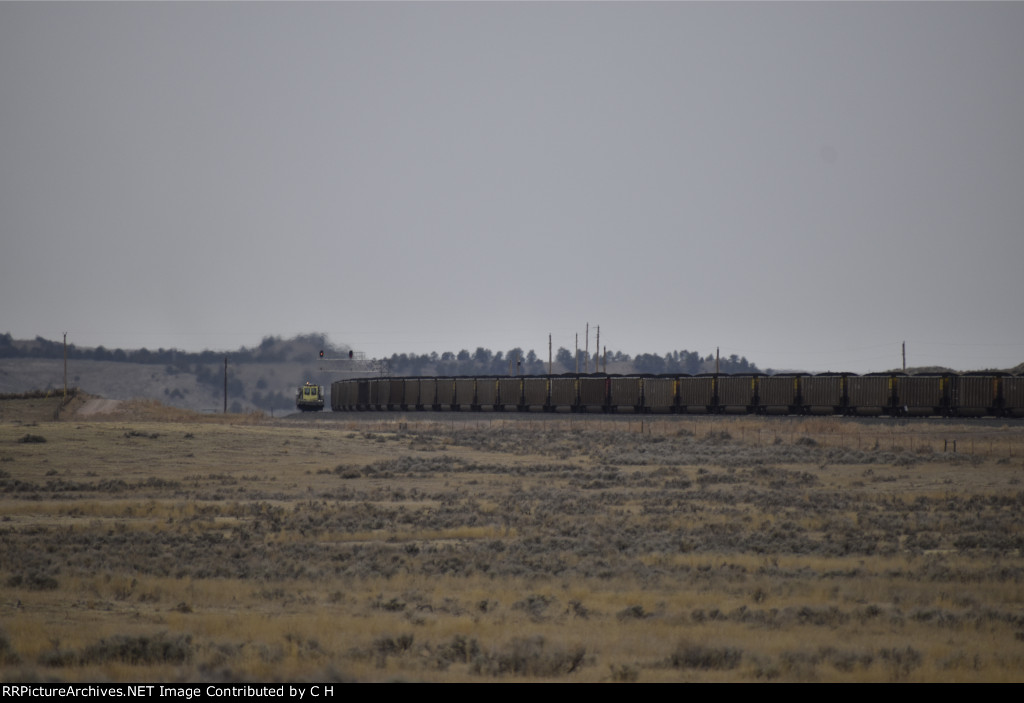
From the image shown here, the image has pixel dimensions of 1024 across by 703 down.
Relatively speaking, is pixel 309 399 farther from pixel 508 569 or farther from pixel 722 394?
pixel 508 569

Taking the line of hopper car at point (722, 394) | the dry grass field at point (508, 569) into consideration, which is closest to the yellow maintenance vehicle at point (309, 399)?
the line of hopper car at point (722, 394)

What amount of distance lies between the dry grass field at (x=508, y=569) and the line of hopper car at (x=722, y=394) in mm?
18818

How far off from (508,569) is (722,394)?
195 feet

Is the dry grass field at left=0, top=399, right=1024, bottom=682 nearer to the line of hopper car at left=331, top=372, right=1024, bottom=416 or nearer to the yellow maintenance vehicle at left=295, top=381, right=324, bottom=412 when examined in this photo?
the line of hopper car at left=331, top=372, right=1024, bottom=416

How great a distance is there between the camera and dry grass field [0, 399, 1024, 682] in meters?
14.1

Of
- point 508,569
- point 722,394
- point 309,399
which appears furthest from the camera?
point 309,399

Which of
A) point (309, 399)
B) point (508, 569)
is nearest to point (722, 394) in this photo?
point (309, 399)

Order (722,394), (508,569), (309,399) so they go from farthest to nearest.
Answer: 1. (309,399)
2. (722,394)
3. (508,569)

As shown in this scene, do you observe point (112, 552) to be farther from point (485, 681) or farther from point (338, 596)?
point (485, 681)

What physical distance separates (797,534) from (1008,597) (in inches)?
330

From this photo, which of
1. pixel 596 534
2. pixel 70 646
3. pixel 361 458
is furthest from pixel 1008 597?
pixel 361 458

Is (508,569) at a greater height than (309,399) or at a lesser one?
lesser

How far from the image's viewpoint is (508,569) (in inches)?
858

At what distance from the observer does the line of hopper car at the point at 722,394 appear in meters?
67.6
